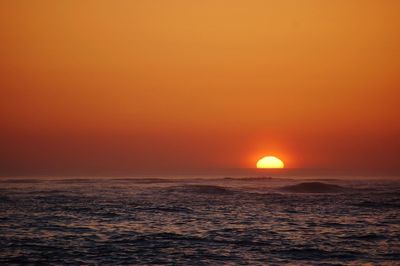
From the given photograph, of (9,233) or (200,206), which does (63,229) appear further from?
(200,206)

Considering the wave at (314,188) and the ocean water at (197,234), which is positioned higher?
the wave at (314,188)

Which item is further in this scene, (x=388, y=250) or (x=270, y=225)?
(x=270, y=225)

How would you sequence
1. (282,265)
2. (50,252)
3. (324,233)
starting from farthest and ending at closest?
(324,233) < (50,252) < (282,265)

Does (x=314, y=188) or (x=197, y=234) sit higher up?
(x=314, y=188)

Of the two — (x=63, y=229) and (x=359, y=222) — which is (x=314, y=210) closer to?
(x=359, y=222)

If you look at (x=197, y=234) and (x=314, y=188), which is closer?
(x=197, y=234)

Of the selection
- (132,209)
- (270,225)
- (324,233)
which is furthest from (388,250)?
(132,209)

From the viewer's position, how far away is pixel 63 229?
36.4 meters

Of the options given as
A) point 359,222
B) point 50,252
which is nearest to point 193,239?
point 50,252

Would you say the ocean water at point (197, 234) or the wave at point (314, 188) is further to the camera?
the wave at point (314, 188)

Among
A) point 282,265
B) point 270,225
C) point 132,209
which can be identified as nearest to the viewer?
point 282,265

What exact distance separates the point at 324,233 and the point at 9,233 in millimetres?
20877

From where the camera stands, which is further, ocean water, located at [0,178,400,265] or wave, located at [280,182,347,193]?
wave, located at [280,182,347,193]

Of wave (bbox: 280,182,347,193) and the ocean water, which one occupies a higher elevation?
wave (bbox: 280,182,347,193)
